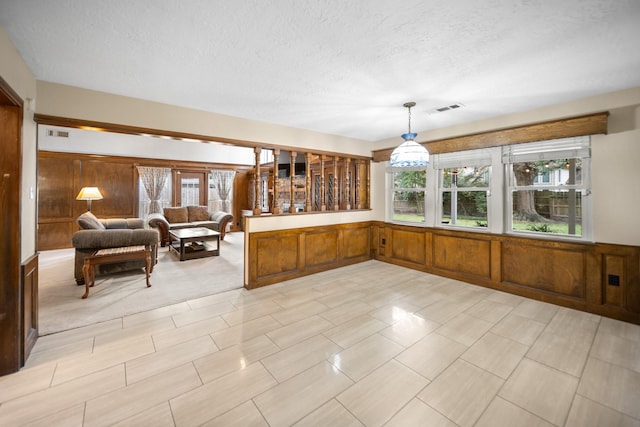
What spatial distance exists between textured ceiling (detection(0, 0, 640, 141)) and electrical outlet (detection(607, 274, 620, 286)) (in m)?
2.06

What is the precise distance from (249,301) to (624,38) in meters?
4.23

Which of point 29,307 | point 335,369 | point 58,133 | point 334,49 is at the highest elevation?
point 58,133

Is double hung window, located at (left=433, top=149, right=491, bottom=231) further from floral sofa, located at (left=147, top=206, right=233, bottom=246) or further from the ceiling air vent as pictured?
floral sofa, located at (left=147, top=206, right=233, bottom=246)

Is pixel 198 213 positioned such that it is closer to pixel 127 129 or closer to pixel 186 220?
pixel 186 220

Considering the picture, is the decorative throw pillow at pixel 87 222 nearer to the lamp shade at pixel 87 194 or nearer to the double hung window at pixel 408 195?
the lamp shade at pixel 87 194

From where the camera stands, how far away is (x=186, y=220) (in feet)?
25.2

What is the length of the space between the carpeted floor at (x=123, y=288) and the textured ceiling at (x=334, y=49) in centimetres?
252

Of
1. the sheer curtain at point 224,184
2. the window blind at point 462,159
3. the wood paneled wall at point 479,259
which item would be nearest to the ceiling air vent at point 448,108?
the window blind at point 462,159

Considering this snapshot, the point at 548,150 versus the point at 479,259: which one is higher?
the point at 548,150

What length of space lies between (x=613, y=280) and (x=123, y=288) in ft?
20.6

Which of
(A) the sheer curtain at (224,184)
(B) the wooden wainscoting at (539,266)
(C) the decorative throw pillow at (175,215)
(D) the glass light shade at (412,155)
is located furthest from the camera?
(A) the sheer curtain at (224,184)

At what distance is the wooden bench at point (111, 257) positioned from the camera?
3.50 meters

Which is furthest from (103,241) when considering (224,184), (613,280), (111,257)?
(613,280)

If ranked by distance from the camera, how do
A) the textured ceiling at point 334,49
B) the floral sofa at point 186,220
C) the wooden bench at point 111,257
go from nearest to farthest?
the textured ceiling at point 334,49, the wooden bench at point 111,257, the floral sofa at point 186,220
